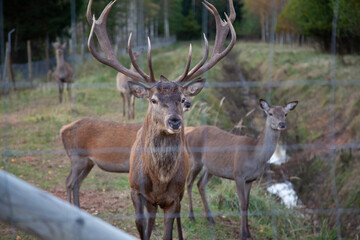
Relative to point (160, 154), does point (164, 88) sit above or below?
above

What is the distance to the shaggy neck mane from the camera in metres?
3.29

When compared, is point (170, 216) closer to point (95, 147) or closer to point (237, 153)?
point (95, 147)

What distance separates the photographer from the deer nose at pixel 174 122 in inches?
121

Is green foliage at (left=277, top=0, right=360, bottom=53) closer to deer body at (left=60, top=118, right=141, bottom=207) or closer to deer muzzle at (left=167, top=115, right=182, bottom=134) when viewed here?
deer body at (left=60, top=118, right=141, bottom=207)

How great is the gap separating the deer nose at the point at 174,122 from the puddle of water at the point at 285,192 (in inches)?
180

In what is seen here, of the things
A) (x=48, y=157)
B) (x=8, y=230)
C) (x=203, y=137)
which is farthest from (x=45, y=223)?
(x=48, y=157)

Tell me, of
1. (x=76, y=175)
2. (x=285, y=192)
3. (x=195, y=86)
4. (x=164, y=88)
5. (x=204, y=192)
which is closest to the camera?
(x=164, y=88)

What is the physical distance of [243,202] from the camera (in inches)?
189

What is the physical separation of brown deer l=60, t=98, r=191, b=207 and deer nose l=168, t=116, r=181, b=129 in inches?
70.7

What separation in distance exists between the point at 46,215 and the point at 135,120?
279 inches

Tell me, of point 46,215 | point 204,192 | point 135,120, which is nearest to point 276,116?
point 204,192

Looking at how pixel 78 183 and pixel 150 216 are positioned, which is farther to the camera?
pixel 78 183

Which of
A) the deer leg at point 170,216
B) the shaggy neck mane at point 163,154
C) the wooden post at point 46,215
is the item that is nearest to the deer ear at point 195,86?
the shaggy neck mane at point 163,154

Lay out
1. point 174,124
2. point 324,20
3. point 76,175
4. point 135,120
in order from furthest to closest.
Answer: point 324,20 → point 135,120 → point 76,175 → point 174,124
